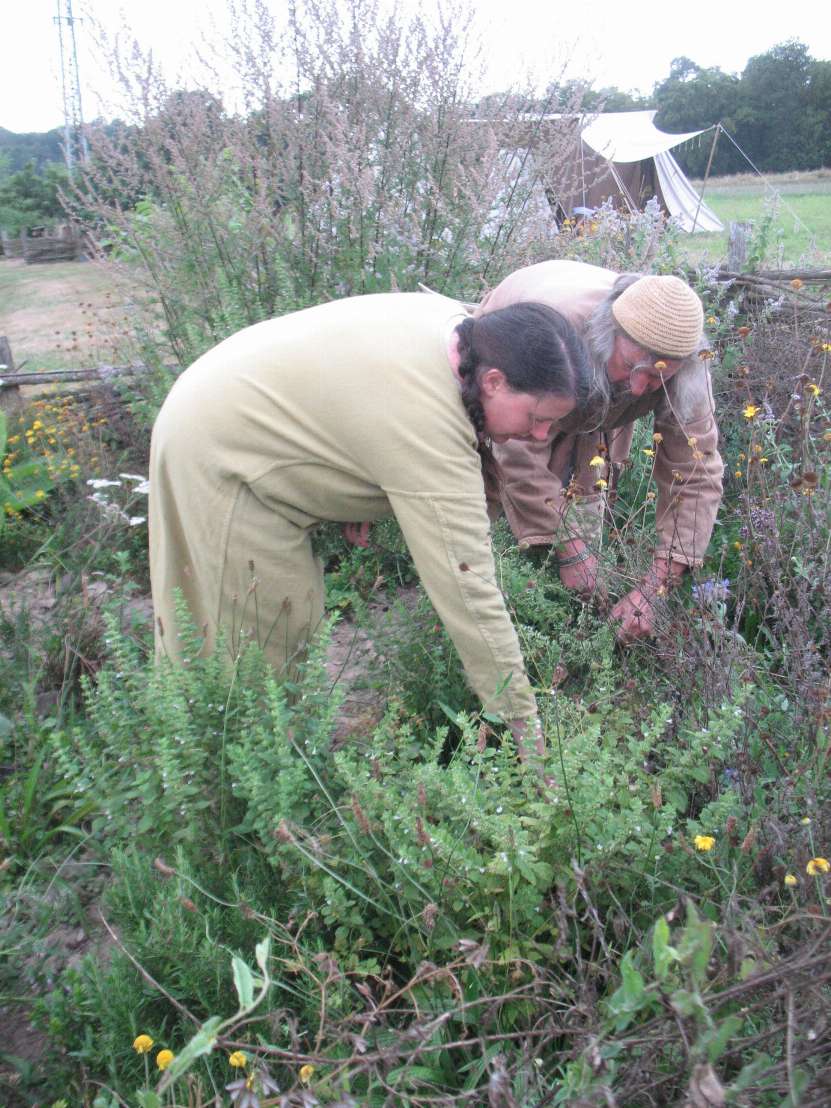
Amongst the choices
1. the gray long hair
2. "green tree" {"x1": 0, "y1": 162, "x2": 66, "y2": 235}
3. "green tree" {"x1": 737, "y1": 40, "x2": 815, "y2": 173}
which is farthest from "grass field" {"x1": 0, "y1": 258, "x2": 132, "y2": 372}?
"green tree" {"x1": 737, "y1": 40, "x2": 815, "y2": 173}

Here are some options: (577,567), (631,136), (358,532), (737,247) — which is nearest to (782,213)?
(737,247)

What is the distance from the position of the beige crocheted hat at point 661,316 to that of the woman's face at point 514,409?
2.74 ft

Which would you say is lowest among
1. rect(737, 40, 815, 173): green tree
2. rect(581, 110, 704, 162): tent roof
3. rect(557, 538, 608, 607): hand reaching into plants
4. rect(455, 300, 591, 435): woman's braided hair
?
rect(557, 538, 608, 607): hand reaching into plants

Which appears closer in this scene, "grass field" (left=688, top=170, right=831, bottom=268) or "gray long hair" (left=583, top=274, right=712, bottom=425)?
"gray long hair" (left=583, top=274, right=712, bottom=425)

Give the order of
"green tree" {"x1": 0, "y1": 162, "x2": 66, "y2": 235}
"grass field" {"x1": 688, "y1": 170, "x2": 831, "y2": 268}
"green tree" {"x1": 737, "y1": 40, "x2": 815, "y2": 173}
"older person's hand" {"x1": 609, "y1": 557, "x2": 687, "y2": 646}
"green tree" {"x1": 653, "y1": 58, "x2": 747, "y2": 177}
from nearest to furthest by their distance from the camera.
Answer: "older person's hand" {"x1": 609, "y1": 557, "x2": 687, "y2": 646} < "grass field" {"x1": 688, "y1": 170, "x2": 831, "y2": 268} < "green tree" {"x1": 0, "y1": 162, "x2": 66, "y2": 235} < "green tree" {"x1": 737, "y1": 40, "x2": 815, "y2": 173} < "green tree" {"x1": 653, "y1": 58, "x2": 747, "y2": 177}

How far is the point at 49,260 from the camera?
58.8ft

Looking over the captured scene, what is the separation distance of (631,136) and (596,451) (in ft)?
60.5

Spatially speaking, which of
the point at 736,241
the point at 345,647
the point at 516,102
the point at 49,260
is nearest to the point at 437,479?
the point at 345,647

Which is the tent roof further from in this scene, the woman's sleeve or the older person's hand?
the woman's sleeve

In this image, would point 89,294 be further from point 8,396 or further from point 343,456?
point 343,456

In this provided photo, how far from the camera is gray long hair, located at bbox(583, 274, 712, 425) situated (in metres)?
2.85

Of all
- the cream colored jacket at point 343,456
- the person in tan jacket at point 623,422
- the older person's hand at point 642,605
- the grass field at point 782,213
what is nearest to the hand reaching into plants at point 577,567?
the person in tan jacket at point 623,422

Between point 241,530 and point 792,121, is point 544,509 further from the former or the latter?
point 792,121

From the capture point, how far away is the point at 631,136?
19141 millimetres
